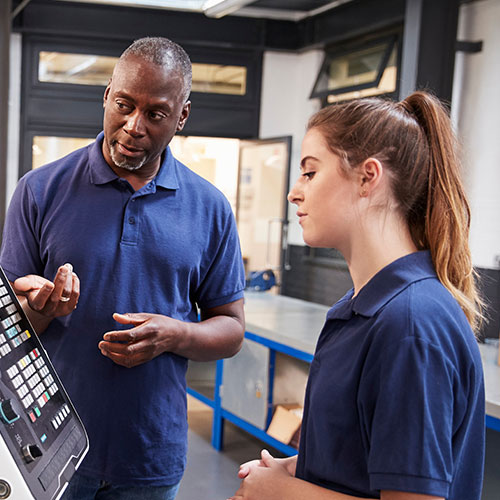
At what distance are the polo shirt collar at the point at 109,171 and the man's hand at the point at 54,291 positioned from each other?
0.32m

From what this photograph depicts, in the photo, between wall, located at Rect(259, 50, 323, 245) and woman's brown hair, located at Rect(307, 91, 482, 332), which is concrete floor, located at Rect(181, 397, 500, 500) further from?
wall, located at Rect(259, 50, 323, 245)

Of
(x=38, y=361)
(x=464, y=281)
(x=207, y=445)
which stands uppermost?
(x=464, y=281)

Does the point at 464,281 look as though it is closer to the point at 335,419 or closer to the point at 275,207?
the point at 335,419

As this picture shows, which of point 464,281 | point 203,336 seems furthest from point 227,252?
point 464,281

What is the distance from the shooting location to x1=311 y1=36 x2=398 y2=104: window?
5816 millimetres

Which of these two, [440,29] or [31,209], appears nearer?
[31,209]

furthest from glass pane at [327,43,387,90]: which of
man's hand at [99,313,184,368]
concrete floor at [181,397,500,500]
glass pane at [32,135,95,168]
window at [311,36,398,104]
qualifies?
man's hand at [99,313,184,368]

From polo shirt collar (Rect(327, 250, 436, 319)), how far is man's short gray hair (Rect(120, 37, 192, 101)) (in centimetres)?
69

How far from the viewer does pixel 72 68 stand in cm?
691

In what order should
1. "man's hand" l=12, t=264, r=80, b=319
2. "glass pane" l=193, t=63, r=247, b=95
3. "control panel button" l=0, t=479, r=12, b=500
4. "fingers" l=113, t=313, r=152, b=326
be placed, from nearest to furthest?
"control panel button" l=0, t=479, r=12, b=500
"man's hand" l=12, t=264, r=80, b=319
"fingers" l=113, t=313, r=152, b=326
"glass pane" l=193, t=63, r=247, b=95

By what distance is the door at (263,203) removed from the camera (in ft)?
22.7

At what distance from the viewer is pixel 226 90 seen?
724cm

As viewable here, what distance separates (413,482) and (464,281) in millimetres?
327

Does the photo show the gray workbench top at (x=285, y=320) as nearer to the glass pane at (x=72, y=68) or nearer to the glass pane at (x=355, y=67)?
the glass pane at (x=355, y=67)
